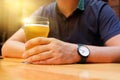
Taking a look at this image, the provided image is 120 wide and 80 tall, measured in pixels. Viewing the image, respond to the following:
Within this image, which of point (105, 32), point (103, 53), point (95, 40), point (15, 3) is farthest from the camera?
point (15, 3)

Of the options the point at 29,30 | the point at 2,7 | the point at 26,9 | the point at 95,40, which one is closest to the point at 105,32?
the point at 95,40

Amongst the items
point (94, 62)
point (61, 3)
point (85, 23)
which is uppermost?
point (61, 3)

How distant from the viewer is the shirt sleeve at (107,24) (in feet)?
4.54

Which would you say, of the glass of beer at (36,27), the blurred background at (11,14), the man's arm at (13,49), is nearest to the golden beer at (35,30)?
the glass of beer at (36,27)

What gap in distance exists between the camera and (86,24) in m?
1.49

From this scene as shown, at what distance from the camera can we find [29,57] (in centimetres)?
94

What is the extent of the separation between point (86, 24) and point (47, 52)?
63 cm

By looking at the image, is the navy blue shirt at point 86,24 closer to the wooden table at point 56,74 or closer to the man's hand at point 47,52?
the man's hand at point 47,52

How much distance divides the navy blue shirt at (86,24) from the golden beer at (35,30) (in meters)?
0.51

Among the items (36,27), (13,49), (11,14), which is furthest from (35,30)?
(11,14)

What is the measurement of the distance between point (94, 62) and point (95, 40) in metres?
0.54

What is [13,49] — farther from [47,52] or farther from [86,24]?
[86,24]

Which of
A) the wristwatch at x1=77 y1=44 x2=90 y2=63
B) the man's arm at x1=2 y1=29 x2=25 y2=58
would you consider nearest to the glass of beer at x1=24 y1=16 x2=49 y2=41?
the wristwatch at x1=77 y1=44 x2=90 y2=63

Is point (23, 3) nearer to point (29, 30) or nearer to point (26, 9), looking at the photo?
point (26, 9)
